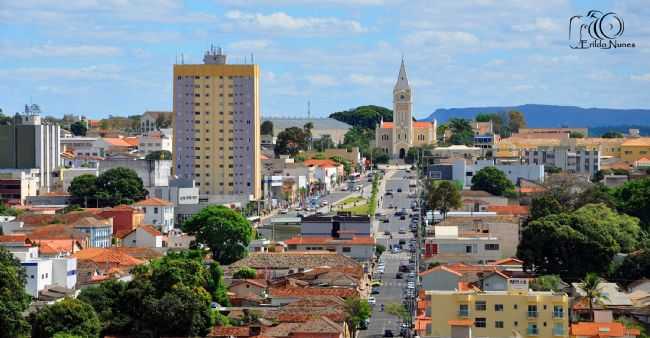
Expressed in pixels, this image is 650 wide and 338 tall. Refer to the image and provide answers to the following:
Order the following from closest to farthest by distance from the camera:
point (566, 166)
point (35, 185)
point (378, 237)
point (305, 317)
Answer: point (305, 317), point (378, 237), point (35, 185), point (566, 166)


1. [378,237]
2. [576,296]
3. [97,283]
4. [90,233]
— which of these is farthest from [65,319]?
[378,237]

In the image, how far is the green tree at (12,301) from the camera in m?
37.0

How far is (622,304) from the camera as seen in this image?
41.0m

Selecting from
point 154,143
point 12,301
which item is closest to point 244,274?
point 12,301

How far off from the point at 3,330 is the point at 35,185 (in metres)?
43.0

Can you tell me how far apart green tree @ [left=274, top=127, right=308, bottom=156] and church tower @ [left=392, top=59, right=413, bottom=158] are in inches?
582

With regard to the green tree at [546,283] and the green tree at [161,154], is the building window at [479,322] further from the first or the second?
A: the green tree at [161,154]

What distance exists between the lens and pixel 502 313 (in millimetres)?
34812

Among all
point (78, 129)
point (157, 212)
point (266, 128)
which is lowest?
point (157, 212)

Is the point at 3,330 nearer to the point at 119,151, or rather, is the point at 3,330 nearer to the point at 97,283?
the point at 97,283

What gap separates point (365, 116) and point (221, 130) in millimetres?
67106

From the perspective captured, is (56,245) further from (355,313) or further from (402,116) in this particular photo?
(402,116)

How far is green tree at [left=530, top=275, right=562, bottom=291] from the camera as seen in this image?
41.5 metres

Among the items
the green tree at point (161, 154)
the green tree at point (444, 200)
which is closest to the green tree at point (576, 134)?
the green tree at point (161, 154)
